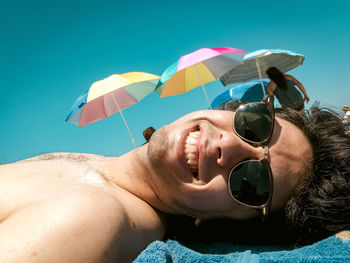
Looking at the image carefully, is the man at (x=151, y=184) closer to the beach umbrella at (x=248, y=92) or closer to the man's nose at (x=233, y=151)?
the man's nose at (x=233, y=151)

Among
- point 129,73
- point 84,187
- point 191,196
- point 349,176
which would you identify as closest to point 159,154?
point 191,196

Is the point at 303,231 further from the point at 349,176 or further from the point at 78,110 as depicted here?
the point at 78,110

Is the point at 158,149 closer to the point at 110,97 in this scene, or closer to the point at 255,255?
the point at 255,255

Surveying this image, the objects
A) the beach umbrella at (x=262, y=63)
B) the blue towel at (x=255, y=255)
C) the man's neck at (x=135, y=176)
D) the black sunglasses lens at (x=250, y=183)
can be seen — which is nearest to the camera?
the blue towel at (x=255, y=255)

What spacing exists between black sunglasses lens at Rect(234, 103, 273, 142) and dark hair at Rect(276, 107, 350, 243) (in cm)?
39

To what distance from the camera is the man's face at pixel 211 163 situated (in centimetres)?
171

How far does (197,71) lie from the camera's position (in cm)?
703

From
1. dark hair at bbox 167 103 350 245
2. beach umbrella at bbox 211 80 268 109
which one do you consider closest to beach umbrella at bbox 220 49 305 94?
beach umbrella at bbox 211 80 268 109

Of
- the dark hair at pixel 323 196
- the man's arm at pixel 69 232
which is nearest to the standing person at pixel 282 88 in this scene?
the dark hair at pixel 323 196

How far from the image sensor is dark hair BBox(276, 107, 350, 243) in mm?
1712

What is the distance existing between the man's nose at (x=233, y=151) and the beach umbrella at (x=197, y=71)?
4.54 m

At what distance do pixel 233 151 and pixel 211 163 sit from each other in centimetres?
16

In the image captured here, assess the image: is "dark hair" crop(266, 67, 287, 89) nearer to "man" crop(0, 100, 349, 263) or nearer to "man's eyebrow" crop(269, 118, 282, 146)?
"man" crop(0, 100, 349, 263)

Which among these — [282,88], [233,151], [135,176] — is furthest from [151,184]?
[282,88]
